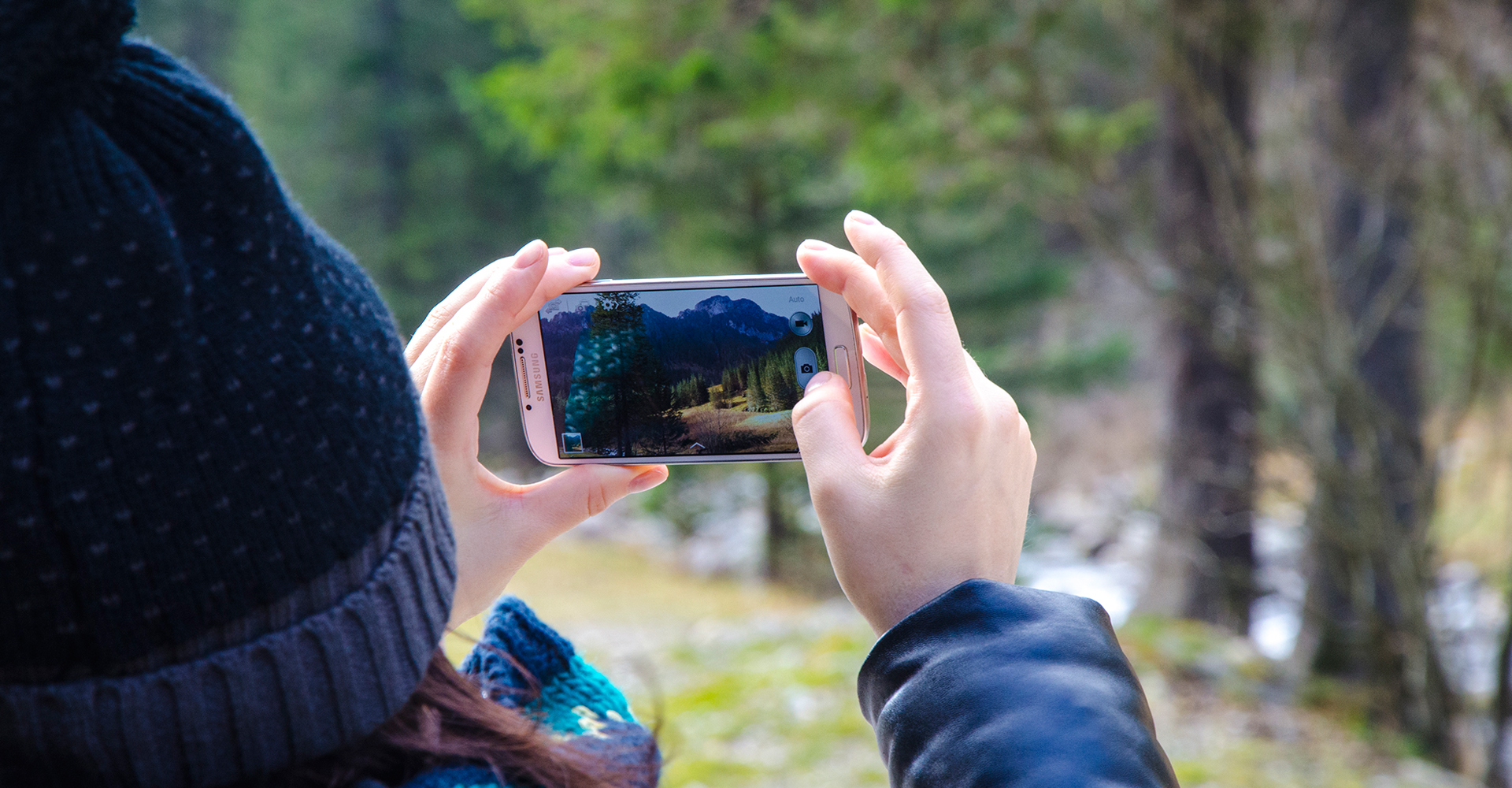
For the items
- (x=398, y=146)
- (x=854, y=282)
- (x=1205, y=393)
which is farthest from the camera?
(x=398, y=146)

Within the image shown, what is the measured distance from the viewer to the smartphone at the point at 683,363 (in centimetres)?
139

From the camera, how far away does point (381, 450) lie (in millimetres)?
742

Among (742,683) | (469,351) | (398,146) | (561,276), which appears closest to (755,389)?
(561,276)

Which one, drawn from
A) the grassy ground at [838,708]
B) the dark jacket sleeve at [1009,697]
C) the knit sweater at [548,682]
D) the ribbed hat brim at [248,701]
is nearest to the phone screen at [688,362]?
the knit sweater at [548,682]

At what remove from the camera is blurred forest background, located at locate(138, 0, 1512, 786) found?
13.1 feet

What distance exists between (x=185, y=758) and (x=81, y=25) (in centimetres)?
47

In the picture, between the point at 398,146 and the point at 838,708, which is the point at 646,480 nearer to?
the point at 838,708

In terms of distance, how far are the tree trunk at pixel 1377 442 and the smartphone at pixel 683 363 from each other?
3.54 meters

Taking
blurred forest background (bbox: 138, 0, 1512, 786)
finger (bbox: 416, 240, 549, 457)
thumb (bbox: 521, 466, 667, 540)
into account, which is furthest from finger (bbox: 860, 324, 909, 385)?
blurred forest background (bbox: 138, 0, 1512, 786)

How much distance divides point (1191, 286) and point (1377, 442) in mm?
1176

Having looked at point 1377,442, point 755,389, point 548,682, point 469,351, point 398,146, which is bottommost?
point 1377,442

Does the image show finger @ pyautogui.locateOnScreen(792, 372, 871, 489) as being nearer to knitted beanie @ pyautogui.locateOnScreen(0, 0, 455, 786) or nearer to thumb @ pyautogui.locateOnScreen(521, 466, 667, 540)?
thumb @ pyautogui.locateOnScreen(521, 466, 667, 540)

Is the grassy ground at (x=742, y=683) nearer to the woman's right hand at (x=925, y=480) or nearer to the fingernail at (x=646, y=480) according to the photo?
the woman's right hand at (x=925, y=480)

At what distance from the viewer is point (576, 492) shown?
1.34 meters
